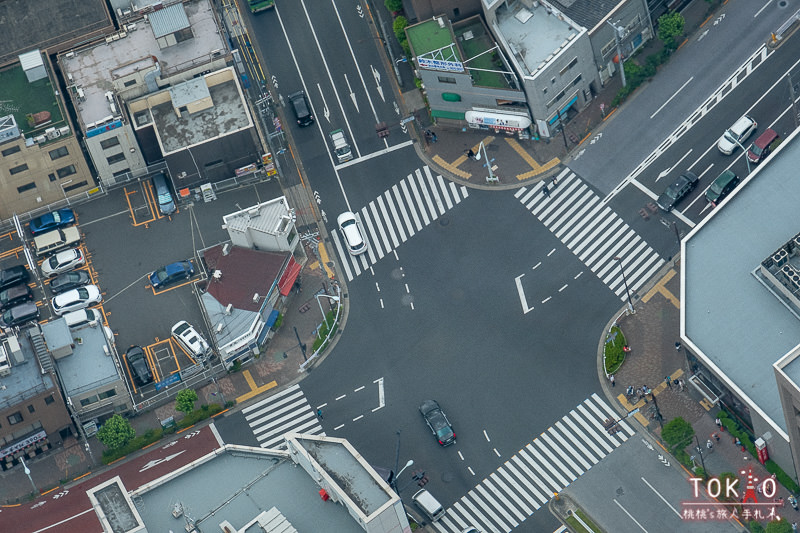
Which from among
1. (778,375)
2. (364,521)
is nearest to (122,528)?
(364,521)

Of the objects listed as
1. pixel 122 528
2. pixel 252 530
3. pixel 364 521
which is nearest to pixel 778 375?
pixel 364 521

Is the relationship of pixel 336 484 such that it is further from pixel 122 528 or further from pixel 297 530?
pixel 122 528

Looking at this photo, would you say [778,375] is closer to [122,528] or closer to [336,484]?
[336,484]

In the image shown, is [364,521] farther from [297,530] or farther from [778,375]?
[778,375]

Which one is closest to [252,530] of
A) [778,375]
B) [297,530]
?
[297,530]

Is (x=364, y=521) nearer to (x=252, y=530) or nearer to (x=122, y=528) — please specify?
(x=252, y=530)
